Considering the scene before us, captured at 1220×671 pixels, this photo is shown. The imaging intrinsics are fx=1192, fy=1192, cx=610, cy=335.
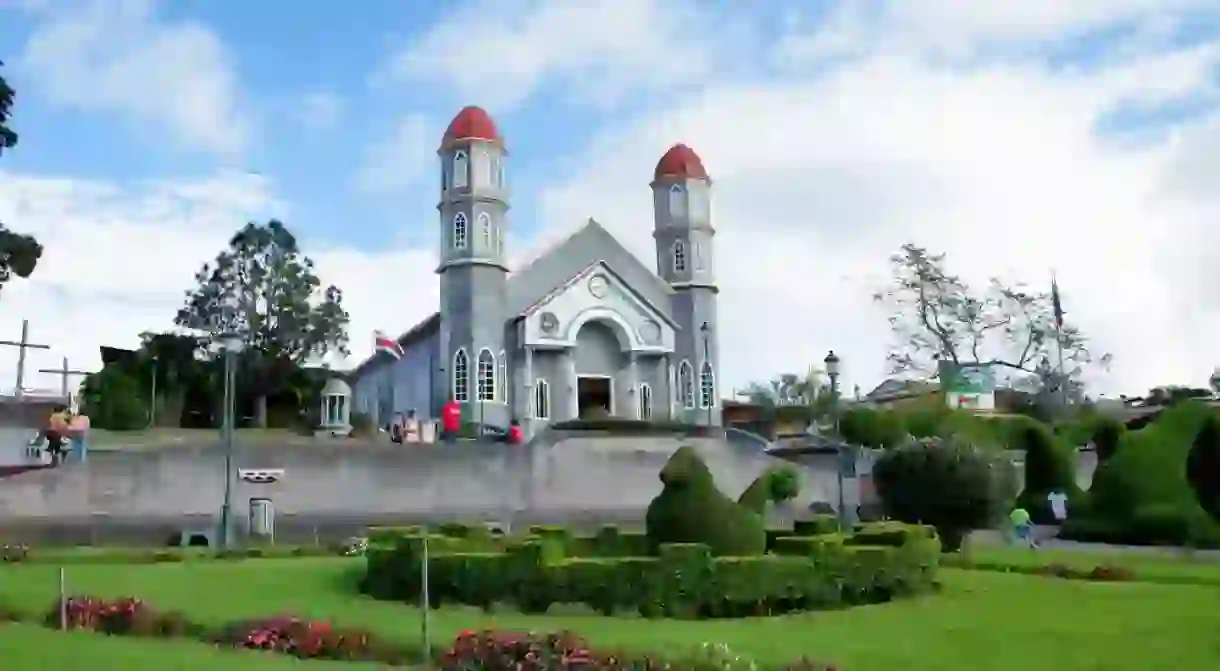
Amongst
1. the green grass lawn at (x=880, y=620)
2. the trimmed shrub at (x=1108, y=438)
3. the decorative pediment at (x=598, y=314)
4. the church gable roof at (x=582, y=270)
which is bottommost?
the green grass lawn at (x=880, y=620)

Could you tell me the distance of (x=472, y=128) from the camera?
43500mm

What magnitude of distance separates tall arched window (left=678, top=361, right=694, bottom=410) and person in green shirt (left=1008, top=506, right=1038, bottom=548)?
2057 centimetres

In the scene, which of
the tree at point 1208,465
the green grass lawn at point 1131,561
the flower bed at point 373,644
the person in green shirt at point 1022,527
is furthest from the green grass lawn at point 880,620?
the person in green shirt at point 1022,527

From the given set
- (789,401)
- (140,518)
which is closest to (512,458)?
(140,518)

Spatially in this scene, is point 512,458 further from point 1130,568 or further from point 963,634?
point 963,634

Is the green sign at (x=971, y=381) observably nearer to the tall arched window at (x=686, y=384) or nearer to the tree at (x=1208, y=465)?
the tall arched window at (x=686, y=384)

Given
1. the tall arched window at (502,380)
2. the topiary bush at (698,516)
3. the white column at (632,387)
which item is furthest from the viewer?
the white column at (632,387)

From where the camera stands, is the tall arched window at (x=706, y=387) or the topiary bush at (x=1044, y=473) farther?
the tall arched window at (x=706, y=387)

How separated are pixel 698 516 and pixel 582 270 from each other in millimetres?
29531

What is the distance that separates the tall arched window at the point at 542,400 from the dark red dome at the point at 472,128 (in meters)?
9.16

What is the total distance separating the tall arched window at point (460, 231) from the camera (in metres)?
43.4

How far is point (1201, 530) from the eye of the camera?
26.1 meters

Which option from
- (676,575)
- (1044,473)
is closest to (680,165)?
(1044,473)

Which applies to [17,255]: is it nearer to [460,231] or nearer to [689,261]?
[460,231]
